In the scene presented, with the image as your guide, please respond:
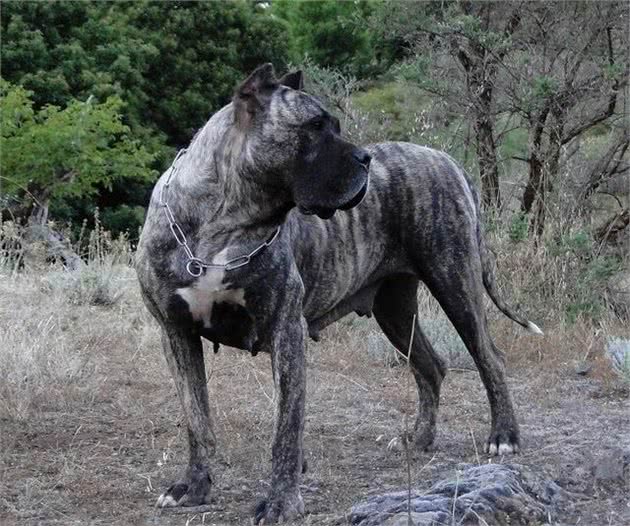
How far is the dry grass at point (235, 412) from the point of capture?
491cm

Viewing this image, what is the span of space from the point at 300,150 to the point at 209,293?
2.20 ft

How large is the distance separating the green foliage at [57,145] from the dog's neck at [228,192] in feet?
47.7

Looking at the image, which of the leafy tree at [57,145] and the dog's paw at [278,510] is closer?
the dog's paw at [278,510]

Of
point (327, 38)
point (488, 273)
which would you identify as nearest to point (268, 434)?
point (488, 273)

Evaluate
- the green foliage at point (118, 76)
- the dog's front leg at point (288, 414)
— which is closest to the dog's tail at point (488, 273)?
the dog's front leg at point (288, 414)

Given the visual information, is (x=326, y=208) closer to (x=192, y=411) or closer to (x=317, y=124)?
(x=317, y=124)

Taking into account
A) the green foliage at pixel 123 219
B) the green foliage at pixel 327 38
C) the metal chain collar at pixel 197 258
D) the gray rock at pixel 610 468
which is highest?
the metal chain collar at pixel 197 258

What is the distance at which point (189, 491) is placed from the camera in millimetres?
4742

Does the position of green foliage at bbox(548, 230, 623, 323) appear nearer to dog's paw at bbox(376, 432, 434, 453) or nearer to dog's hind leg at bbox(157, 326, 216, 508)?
dog's paw at bbox(376, 432, 434, 453)

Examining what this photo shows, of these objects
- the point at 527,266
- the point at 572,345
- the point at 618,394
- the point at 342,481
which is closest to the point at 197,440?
the point at 342,481

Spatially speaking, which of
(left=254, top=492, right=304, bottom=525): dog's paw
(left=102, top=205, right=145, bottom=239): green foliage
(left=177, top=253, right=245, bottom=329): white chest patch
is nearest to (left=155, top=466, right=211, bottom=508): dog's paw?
(left=254, top=492, right=304, bottom=525): dog's paw

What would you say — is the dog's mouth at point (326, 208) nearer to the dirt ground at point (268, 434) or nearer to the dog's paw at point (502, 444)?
the dirt ground at point (268, 434)

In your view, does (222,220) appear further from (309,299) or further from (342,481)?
(342,481)

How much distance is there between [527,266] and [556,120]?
1930mm
